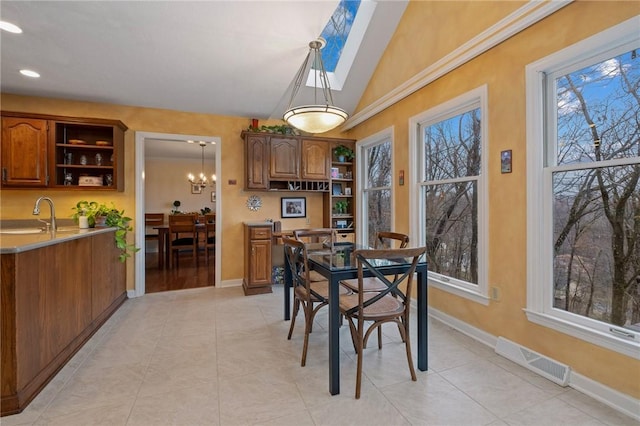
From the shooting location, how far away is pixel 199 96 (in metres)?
3.81

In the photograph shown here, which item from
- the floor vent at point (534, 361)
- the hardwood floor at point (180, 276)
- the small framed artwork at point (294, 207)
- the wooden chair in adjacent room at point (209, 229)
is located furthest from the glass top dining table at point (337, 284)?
the wooden chair in adjacent room at point (209, 229)

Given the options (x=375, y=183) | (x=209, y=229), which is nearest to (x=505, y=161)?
(x=375, y=183)

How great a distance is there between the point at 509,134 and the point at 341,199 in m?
2.92

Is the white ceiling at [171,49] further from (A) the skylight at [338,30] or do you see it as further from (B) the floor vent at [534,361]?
(B) the floor vent at [534,361]

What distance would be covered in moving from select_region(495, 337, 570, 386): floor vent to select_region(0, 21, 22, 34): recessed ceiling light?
4.81 m

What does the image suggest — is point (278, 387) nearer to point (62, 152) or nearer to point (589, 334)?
point (589, 334)

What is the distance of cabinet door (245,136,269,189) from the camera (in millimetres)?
4309

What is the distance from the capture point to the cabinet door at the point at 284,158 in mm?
4414

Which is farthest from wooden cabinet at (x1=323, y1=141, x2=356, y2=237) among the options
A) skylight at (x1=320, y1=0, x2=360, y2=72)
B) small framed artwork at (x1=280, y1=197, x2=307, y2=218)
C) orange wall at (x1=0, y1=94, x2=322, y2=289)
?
skylight at (x1=320, y1=0, x2=360, y2=72)

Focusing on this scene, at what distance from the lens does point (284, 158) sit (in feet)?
14.6

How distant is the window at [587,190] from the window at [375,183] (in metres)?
1.88

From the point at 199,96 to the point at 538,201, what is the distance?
388 centimetres

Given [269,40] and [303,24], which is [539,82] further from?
[269,40]

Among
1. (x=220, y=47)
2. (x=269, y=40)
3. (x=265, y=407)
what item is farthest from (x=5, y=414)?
(x=269, y=40)
